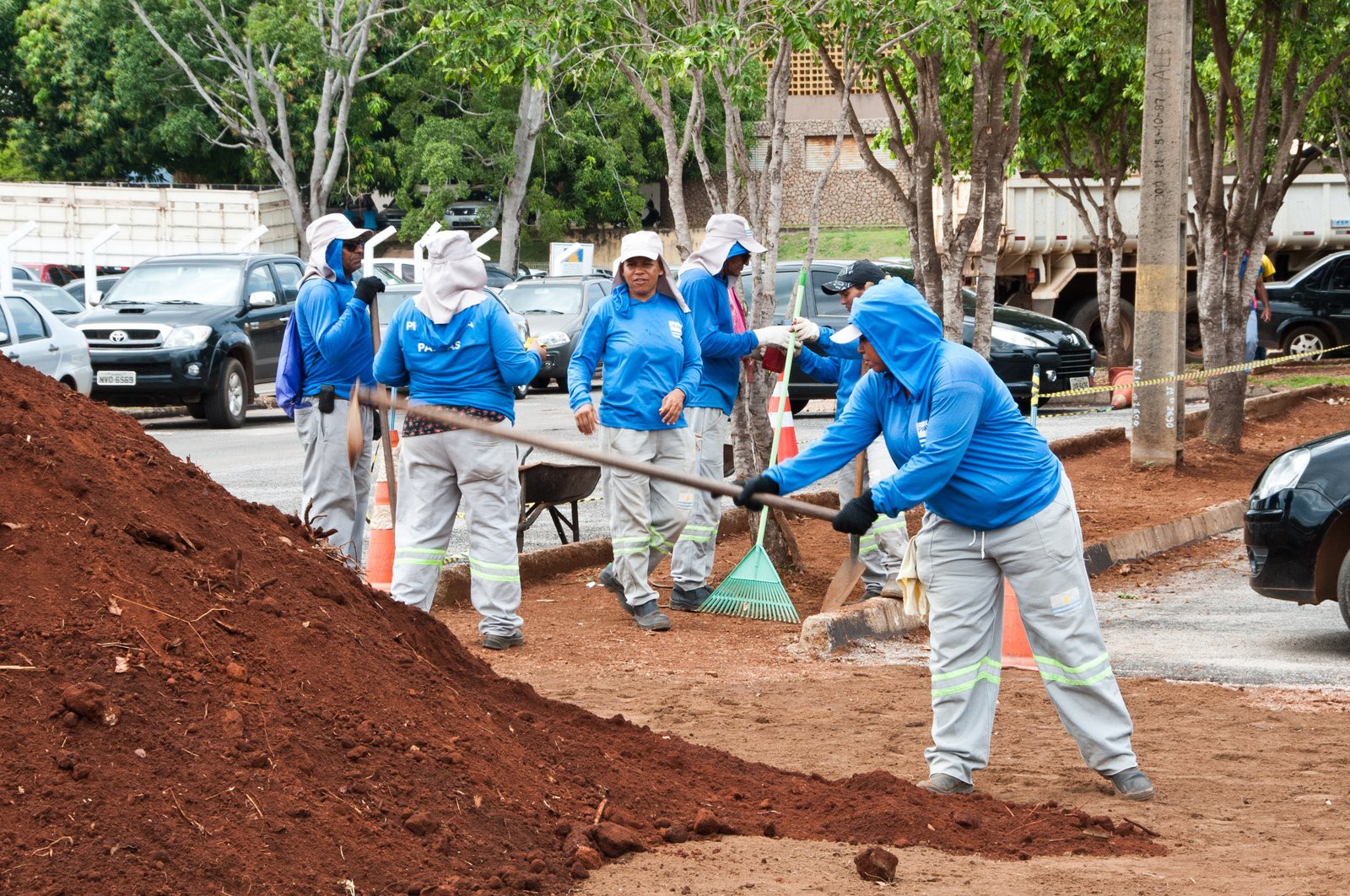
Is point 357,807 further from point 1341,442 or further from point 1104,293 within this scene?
point 1104,293

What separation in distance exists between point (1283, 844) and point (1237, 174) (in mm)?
12207

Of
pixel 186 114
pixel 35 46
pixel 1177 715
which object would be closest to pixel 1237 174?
pixel 1177 715

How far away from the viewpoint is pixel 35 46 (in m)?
39.7

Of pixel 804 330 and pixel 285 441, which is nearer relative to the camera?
pixel 804 330

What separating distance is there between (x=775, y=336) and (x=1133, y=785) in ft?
13.6

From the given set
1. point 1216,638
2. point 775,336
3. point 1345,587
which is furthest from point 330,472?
point 1345,587

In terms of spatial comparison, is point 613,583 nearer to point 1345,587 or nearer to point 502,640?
point 502,640

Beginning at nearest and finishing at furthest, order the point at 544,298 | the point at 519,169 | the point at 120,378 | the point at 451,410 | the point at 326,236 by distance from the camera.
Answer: the point at 451,410, the point at 326,236, the point at 120,378, the point at 544,298, the point at 519,169

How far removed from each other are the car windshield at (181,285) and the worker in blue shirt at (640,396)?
12016 millimetres

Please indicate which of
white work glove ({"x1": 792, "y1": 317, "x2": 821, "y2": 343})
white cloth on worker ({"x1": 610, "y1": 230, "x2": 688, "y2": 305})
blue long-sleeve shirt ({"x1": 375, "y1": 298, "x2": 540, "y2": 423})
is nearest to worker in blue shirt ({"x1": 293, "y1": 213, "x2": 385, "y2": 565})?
blue long-sleeve shirt ({"x1": 375, "y1": 298, "x2": 540, "y2": 423})

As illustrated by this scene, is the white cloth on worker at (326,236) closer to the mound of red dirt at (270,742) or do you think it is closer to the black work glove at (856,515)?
the mound of red dirt at (270,742)

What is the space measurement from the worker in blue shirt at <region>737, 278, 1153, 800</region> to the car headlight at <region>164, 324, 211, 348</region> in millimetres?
13831

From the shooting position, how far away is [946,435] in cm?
554

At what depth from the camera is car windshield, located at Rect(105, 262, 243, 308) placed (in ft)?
64.5
